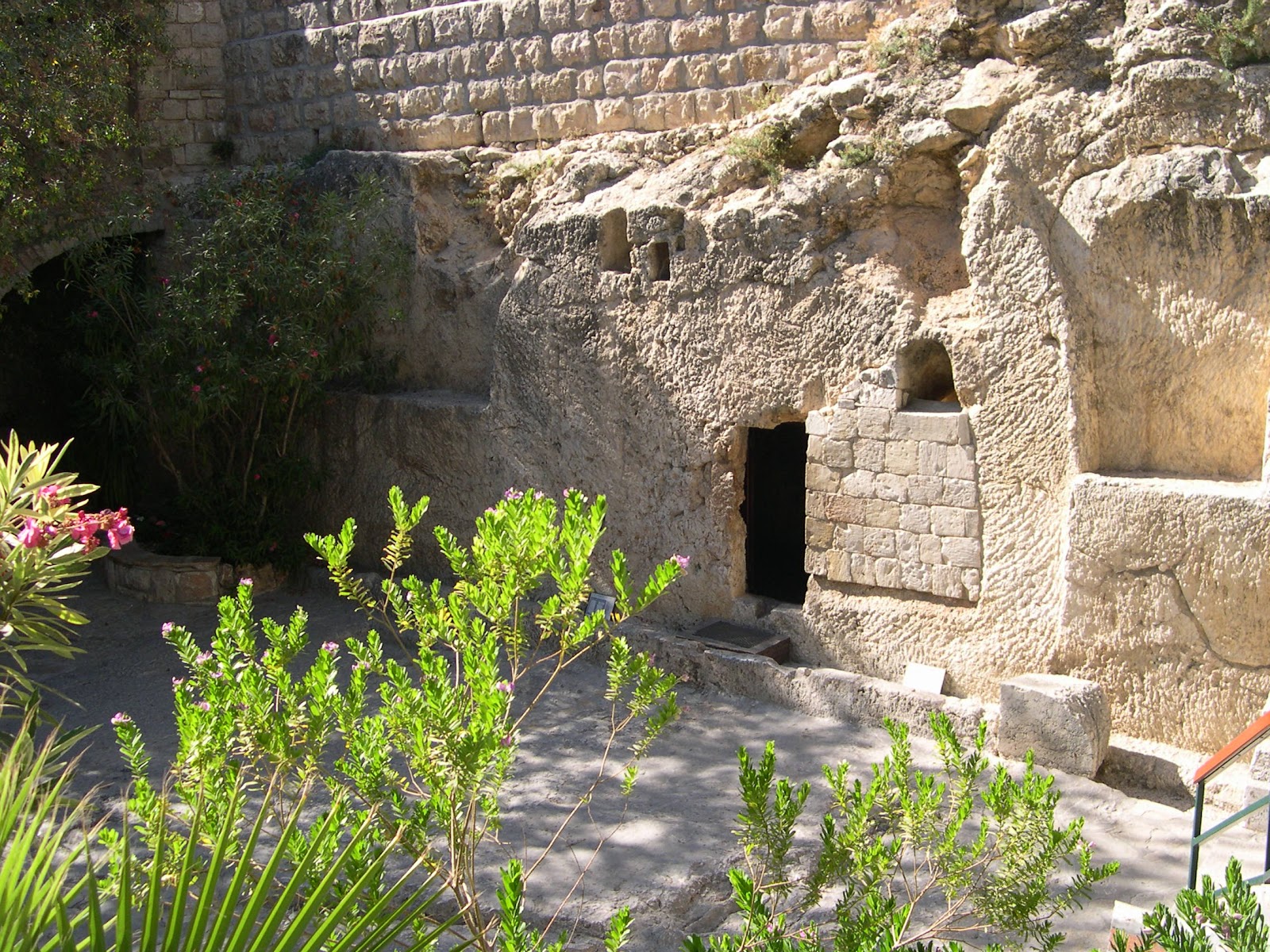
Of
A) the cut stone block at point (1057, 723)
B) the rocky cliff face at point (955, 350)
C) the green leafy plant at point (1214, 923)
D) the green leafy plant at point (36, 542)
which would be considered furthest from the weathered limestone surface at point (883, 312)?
the green leafy plant at point (36, 542)

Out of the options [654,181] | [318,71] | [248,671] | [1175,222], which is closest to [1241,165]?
[1175,222]

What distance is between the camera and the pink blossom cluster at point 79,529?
3959mm

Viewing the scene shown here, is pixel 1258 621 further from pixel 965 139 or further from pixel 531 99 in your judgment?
pixel 531 99

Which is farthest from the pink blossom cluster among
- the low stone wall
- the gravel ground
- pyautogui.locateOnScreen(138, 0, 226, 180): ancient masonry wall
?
pyautogui.locateOnScreen(138, 0, 226, 180): ancient masonry wall

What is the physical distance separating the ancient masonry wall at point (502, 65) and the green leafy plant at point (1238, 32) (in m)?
2.03

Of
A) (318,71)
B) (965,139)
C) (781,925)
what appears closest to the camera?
(781,925)

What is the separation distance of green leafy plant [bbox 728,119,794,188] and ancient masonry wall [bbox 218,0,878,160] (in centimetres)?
56

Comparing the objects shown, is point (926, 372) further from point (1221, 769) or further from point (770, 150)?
point (1221, 769)

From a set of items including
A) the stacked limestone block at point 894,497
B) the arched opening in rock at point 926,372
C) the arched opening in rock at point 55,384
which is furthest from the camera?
the arched opening in rock at point 55,384

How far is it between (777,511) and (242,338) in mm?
3795

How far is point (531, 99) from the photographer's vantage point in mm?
8383

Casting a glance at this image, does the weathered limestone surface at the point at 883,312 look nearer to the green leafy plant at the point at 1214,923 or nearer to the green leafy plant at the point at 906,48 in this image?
the green leafy plant at the point at 906,48

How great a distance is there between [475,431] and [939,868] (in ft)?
17.4

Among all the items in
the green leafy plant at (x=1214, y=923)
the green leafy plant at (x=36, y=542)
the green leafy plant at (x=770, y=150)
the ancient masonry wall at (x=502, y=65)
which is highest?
the ancient masonry wall at (x=502, y=65)
